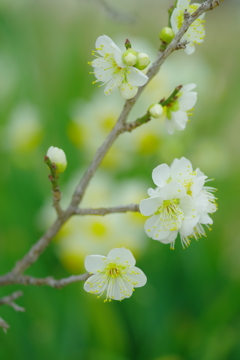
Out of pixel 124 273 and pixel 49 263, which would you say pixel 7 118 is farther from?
pixel 124 273

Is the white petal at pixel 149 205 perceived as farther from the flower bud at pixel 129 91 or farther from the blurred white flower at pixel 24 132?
the blurred white flower at pixel 24 132

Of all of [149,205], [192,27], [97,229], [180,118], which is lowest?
[97,229]

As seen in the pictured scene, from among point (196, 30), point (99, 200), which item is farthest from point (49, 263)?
point (196, 30)

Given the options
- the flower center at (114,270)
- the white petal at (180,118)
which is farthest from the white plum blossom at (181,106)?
the flower center at (114,270)

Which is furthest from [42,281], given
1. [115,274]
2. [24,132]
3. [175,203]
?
[24,132]

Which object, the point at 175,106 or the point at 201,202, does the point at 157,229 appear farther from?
the point at 175,106

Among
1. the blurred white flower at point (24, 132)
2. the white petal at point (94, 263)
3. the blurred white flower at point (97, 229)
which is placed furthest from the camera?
the blurred white flower at point (24, 132)
